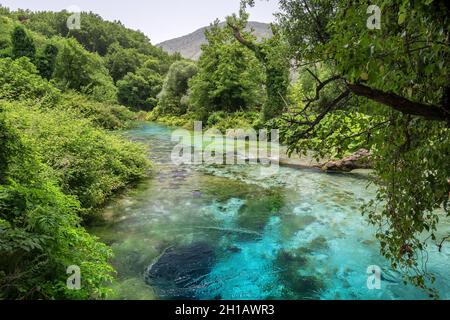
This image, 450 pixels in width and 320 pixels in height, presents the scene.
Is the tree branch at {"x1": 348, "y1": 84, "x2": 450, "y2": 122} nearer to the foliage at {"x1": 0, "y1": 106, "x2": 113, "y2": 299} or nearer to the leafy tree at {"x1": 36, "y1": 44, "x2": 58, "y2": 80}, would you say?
the foliage at {"x1": 0, "y1": 106, "x2": 113, "y2": 299}

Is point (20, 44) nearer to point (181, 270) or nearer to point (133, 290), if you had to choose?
point (181, 270)

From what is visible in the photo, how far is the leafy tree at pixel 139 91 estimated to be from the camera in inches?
2188

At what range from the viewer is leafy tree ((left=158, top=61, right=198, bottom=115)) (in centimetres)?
4038

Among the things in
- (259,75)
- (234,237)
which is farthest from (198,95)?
(234,237)

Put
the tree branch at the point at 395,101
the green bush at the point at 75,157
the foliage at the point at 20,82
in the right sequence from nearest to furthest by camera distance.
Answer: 1. the tree branch at the point at 395,101
2. the green bush at the point at 75,157
3. the foliage at the point at 20,82

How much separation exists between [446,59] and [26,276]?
4440 mm

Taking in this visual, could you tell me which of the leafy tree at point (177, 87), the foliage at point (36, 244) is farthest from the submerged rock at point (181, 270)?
the leafy tree at point (177, 87)

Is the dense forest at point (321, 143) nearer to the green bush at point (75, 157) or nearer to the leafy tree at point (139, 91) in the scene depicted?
the green bush at point (75, 157)

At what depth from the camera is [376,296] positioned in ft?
17.5

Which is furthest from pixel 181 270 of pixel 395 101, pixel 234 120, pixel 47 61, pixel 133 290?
pixel 47 61

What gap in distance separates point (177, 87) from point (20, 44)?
60.9 feet

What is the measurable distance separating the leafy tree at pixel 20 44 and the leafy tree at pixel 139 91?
27.8 m

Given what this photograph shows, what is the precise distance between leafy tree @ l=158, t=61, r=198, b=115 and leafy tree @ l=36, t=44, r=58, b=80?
15161 millimetres
